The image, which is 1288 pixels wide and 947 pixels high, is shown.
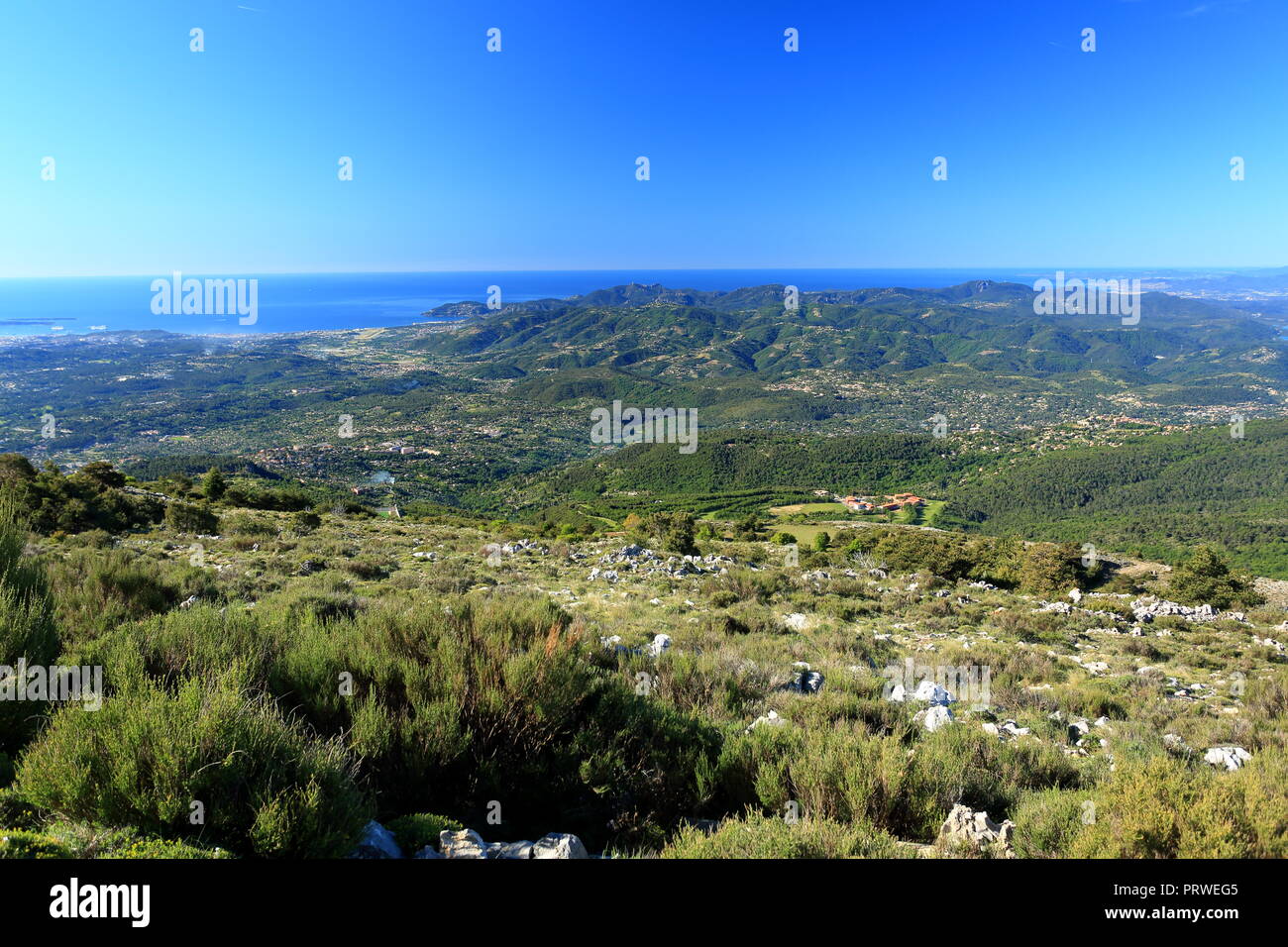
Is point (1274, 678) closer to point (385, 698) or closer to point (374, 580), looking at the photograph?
point (385, 698)

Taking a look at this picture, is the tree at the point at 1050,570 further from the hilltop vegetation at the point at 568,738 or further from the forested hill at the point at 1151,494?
the forested hill at the point at 1151,494

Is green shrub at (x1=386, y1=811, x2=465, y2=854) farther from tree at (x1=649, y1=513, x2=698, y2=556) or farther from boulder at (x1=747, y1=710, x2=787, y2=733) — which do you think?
tree at (x1=649, y1=513, x2=698, y2=556)

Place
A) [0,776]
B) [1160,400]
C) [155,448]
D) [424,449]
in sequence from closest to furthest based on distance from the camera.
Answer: [0,776] → [155,448] → [424,449] → [1160,400]

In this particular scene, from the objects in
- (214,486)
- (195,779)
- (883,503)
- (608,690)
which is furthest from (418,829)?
(883,503)

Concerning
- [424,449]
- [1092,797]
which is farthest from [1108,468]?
[424,449]

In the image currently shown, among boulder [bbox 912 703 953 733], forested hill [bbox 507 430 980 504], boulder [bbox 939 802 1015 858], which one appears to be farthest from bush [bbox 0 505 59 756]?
forested hill [bbox 507 430 980 504]

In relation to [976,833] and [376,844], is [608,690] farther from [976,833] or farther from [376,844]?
[976,833]

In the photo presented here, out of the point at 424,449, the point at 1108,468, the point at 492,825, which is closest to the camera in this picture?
the point at 492,825
